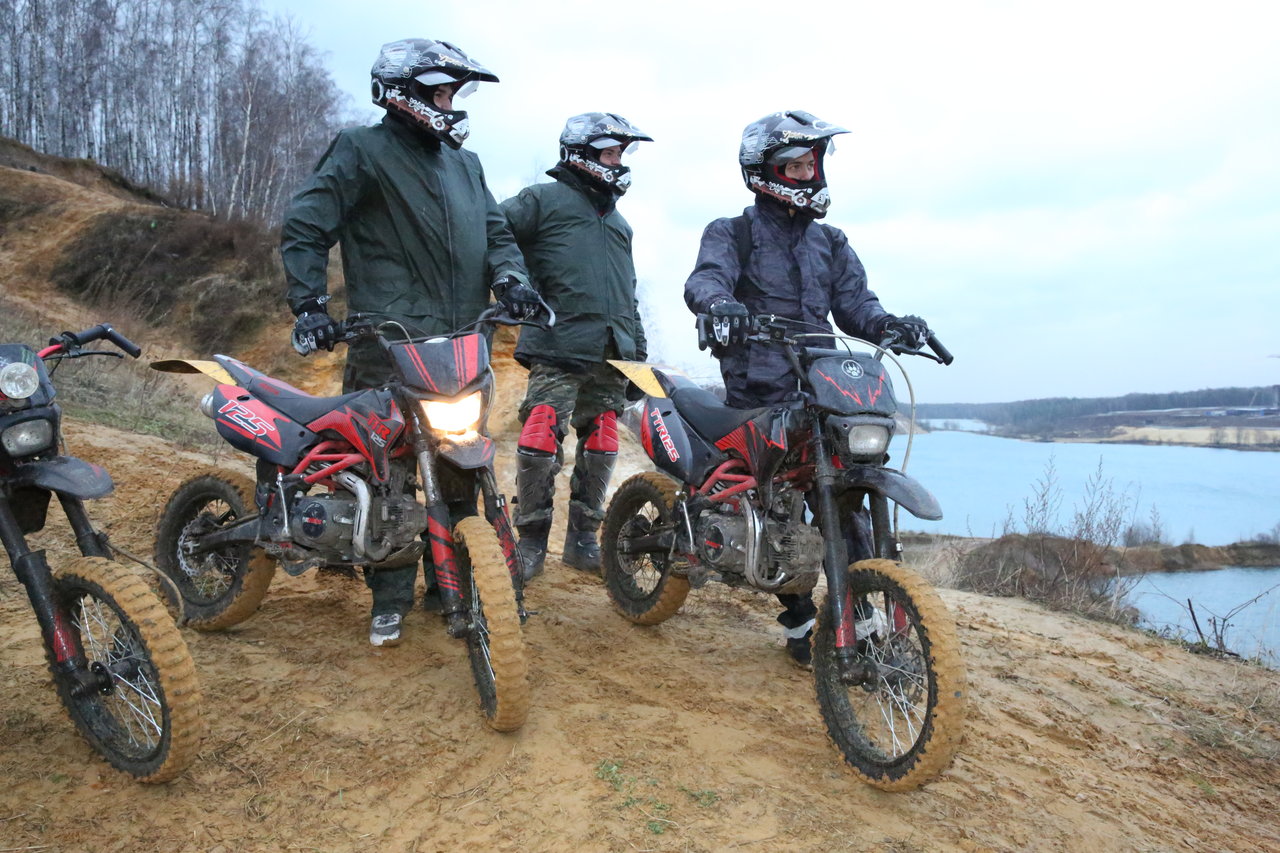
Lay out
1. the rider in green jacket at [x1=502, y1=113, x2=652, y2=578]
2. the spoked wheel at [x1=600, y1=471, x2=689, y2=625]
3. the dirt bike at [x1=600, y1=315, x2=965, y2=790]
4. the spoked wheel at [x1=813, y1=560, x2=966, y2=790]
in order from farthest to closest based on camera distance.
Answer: the rider in green jacket at [x1=502, y1=113, x2=652, y2=578], the spoked wheel at [x1=600, y1=471, x2=689, y2=625], the dirt bike at [x1=600, y1=315, x2=965, y2=790], the spoked wheel at [x1=813, y1=560, x2=966, y2=790]

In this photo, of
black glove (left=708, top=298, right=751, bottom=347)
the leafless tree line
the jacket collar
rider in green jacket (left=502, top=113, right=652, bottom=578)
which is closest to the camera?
black glove (left=708, top=298, right=751, bottom=347)

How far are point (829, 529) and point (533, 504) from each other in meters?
2.26

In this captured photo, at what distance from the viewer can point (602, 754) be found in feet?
9.51

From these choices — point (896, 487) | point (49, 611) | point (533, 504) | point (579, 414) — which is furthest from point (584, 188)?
point (49, 611)

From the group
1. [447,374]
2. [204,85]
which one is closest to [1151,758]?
[447,374]

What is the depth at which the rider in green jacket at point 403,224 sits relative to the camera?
3.63 metres

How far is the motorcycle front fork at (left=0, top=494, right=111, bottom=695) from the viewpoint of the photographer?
8.80 ft

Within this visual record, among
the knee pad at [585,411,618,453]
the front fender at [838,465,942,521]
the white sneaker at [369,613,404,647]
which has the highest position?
the knee pad at [585,411,618,453]

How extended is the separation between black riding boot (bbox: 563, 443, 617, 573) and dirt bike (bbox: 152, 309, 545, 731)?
1.86m

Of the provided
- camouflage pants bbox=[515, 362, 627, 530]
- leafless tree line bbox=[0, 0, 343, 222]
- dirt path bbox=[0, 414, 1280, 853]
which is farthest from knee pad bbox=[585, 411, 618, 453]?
leafless tree line bbox=[0, 0, 343, 222]

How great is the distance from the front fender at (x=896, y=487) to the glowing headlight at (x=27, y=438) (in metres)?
2.62

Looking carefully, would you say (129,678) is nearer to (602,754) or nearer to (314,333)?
(314,333)

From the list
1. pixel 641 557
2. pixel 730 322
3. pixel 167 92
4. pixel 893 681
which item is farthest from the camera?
pixel 167 92

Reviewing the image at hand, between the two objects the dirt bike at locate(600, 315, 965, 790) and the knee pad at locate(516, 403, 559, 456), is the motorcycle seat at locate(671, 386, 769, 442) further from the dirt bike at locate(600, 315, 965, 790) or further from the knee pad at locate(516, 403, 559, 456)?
the knee pad at locate(516, 403, 559, 456)
